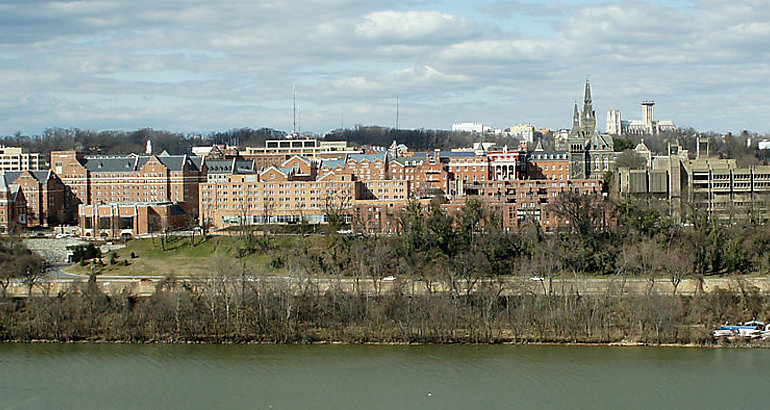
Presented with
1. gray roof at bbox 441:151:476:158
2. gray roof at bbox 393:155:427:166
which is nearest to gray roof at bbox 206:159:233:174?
gray roof at bbox 393:155:427:166

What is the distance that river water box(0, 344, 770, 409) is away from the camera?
20141 millimetres

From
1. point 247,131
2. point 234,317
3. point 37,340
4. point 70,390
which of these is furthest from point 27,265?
point 247,131

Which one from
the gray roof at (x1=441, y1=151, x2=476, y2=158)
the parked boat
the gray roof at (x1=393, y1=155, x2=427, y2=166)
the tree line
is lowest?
the parked boat

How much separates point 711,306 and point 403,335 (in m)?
9.05

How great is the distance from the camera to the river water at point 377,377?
2014cm

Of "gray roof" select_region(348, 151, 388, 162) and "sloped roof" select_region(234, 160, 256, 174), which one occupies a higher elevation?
"gray roof" select_region(348, 151, 388, 162)

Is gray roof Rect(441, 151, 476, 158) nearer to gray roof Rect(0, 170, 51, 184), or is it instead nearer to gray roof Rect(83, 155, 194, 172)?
gray roof Rect(83, 155, 194, 172)

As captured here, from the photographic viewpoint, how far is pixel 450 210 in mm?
38125

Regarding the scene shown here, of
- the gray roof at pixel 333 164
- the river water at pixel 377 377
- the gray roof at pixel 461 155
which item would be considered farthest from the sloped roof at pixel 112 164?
the river water at pixel 377 377

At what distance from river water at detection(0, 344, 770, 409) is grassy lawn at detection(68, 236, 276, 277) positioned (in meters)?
7.85

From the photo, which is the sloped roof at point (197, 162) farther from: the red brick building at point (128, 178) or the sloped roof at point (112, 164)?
the sloped roof at point (112, 164)

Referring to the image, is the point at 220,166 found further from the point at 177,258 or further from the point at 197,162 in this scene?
the point at 177,258

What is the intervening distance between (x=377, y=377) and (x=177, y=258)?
52.5 feet

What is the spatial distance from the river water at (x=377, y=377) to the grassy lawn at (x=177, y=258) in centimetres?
785
